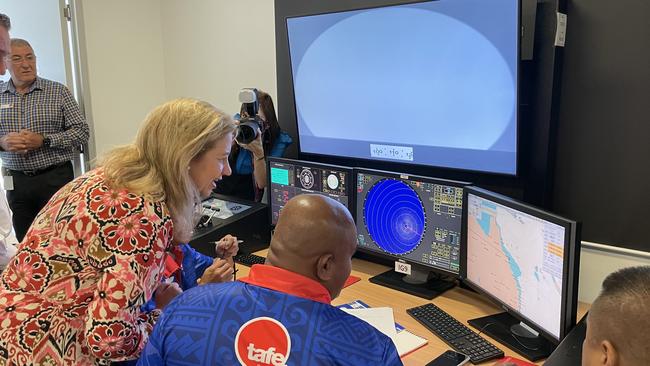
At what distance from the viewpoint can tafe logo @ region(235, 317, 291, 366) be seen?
914 millimetres

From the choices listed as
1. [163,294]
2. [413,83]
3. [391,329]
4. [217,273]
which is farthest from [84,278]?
[413,83]

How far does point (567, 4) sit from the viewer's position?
1.82 metres

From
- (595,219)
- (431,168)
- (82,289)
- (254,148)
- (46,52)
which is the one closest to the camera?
(82,289)

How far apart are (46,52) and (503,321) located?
3.52 metres

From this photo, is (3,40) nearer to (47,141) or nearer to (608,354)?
(47,141)

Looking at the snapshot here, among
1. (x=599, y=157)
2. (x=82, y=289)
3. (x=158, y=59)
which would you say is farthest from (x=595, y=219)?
(x=158, y=59)

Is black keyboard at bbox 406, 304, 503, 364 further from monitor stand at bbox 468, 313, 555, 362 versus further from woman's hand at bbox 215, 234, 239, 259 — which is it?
woman's hand at bbox 215, 234, 239, 259

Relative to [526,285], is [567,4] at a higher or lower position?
higher

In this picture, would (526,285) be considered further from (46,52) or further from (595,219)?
(46,52)

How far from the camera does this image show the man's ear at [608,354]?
921 mm

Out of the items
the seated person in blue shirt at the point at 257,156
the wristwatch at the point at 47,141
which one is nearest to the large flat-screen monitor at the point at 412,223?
the seated person in blue shirt at the point at 257,156

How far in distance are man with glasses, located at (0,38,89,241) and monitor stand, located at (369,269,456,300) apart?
2387 millimetres

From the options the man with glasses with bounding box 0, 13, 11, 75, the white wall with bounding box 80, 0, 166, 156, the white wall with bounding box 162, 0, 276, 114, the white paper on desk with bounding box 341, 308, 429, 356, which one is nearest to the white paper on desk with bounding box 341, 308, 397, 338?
the white paper on desk with bounding box 341, 308, 429, 356

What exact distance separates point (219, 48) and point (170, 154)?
2.36 m
